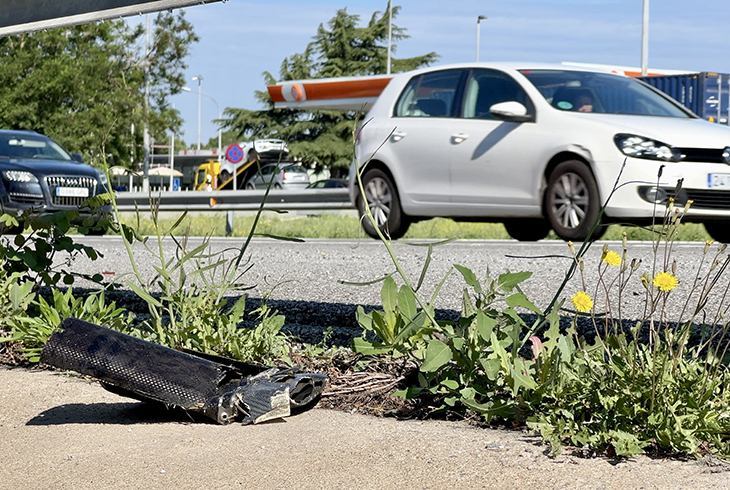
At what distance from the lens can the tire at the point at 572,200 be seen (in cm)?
638

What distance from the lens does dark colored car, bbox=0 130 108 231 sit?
14.1 m

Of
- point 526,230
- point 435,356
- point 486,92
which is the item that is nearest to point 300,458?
point 435,356

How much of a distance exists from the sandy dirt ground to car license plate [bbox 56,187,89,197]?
11.7m

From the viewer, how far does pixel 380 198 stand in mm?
8070

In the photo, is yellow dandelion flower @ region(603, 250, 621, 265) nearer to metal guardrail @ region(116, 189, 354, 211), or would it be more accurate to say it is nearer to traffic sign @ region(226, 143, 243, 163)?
metal guardrail @ region(116, 189, 354, 211)

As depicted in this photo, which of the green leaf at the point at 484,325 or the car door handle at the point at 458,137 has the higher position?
the car door handle at the point at 458,137

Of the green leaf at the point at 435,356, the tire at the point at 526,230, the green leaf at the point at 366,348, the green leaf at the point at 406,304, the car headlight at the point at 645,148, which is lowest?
the tire at the point at 526,230

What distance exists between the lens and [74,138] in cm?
3622

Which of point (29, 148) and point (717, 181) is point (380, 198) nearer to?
point (717, 181)

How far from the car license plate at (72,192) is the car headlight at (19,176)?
1.33ft

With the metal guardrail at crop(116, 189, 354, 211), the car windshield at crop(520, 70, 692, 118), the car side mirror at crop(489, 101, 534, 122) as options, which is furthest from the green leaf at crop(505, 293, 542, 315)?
the metal guardrail at crop(116, 189, 354, 211)

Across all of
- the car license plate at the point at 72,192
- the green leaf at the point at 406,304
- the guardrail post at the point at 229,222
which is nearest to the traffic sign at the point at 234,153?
the guardrail post at the point at 229,222

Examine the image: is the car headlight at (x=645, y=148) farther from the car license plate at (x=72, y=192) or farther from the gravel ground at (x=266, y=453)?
the car license plate at (x=72, y=192)

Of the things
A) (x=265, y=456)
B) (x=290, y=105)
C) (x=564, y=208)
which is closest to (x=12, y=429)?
(x=265, y=456)
